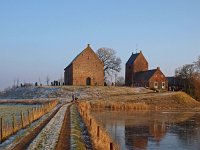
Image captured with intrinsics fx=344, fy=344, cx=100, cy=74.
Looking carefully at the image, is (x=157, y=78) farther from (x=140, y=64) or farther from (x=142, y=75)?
(x=140, y=64)

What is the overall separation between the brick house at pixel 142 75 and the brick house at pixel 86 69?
15.2 m

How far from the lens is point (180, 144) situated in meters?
24.1

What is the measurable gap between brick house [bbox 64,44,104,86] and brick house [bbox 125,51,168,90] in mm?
15249

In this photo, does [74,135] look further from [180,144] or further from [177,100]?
[177,100]

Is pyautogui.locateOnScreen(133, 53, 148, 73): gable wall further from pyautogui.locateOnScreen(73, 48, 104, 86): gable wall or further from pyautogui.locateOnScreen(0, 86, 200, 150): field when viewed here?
pyautogui.locateOnScreen(0, 86, 200, 150): field

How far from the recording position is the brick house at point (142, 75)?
93.2m

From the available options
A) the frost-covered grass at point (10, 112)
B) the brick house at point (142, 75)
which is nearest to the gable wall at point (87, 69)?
the brick house at point (142, 75)

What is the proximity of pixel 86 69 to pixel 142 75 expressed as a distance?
20553 mm

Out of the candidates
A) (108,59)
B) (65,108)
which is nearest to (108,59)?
(108,59)

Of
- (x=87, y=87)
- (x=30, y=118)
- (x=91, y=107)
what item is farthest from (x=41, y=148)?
(x=87, y=87)

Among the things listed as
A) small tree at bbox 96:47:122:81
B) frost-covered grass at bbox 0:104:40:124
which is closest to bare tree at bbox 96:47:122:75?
small tree at bbox 96:47:122:81

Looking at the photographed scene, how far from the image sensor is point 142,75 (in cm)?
9781

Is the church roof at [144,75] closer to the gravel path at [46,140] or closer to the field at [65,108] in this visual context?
the field at [65,108]

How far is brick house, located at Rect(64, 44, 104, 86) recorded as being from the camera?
275ft
